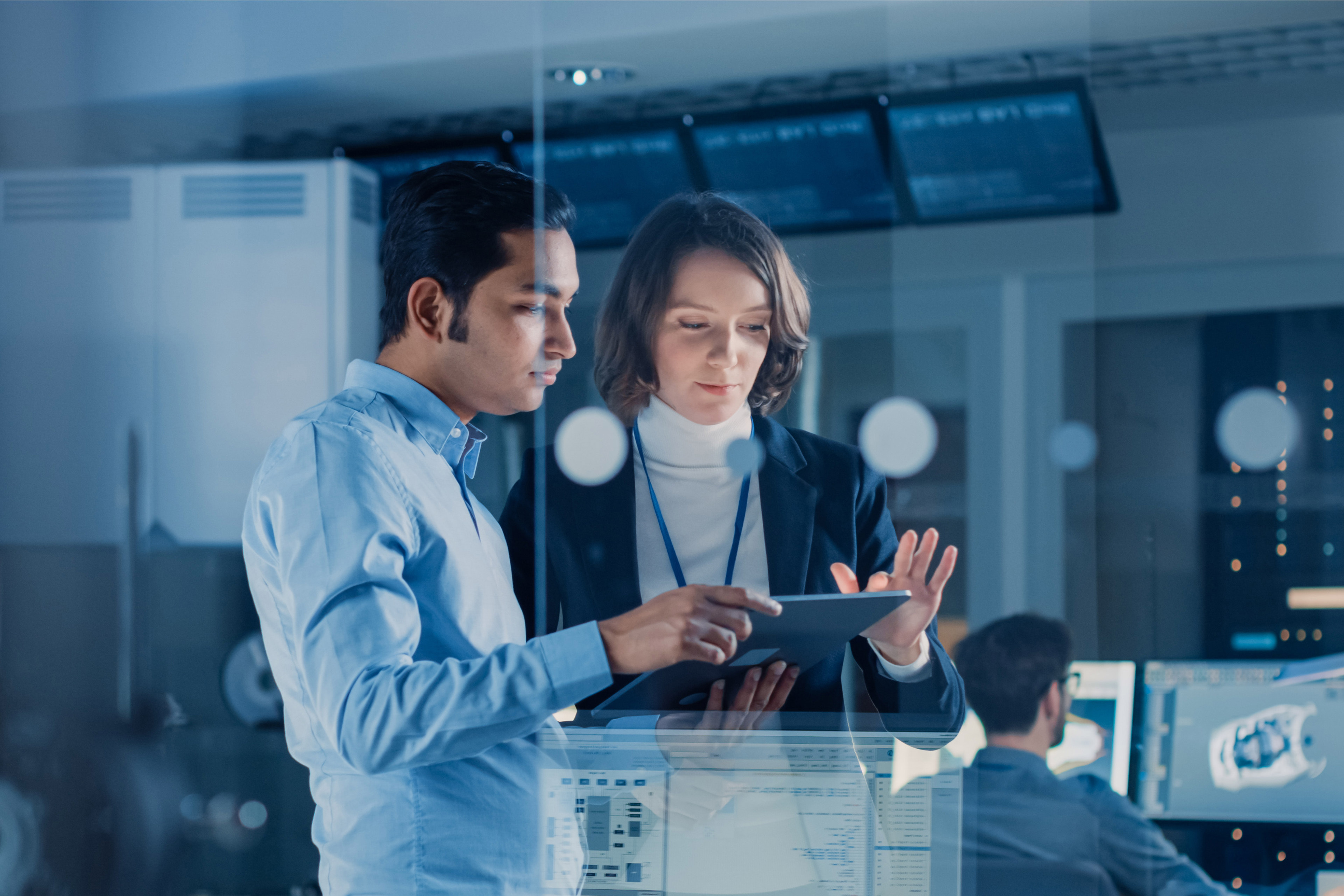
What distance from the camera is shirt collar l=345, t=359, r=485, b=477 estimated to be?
1.35 meters

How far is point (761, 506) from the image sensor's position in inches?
57.1

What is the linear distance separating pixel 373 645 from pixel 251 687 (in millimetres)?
1934

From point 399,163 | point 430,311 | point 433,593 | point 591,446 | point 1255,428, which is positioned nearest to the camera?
point 433,593

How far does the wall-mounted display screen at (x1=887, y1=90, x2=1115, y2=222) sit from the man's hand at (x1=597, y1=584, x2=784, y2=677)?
0.69 meters

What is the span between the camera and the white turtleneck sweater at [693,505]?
1432 millimetres

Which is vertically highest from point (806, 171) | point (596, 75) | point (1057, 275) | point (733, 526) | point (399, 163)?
point (399, 163)

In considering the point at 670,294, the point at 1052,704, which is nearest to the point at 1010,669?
the point at 1052,704

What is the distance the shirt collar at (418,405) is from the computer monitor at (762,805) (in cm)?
39

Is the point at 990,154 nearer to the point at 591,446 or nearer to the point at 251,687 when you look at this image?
the point at 591,446

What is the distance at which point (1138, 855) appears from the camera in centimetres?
152

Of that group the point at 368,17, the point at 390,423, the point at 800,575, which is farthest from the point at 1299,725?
the point at 368,17

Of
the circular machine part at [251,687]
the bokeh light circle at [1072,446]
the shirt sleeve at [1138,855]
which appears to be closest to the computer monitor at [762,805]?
the shirt sleeve at [1138,855]

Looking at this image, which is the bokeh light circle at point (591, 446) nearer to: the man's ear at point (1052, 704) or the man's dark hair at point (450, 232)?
the man's dark hair at point (450, 232)

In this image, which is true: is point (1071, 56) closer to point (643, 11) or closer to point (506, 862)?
point (643, 11)
